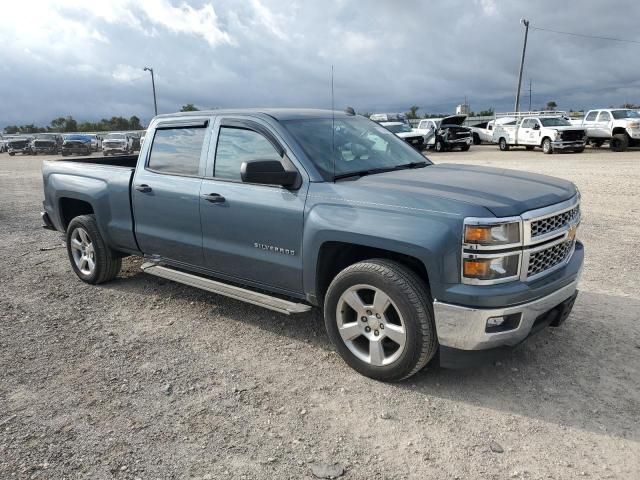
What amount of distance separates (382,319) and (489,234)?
921 millimetres

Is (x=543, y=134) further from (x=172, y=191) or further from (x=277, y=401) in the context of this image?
(x=277, y=401)

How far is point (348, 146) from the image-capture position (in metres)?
4.39

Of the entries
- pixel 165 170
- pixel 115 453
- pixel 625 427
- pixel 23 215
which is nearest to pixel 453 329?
pixel 625 427

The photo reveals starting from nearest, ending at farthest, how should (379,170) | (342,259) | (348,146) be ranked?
(342,259), (379,170), (348,146)

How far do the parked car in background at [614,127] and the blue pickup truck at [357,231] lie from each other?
78.9 ft

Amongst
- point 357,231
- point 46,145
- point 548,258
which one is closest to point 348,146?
point 357,231

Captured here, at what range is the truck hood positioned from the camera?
329cm

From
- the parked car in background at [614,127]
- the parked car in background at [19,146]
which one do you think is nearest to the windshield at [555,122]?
the parked car in background at [614,127]

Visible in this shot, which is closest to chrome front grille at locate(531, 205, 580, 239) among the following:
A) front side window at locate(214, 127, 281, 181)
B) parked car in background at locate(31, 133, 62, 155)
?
front side window at locate(214, 127, 281, 181)

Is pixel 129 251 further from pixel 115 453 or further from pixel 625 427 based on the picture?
pixel 625 427

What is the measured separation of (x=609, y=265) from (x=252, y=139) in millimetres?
4336

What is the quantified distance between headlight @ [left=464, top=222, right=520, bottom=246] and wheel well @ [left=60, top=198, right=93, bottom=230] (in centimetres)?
466

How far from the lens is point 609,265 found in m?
6.10

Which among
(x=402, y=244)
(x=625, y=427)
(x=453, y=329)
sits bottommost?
(x=625, y=427)
